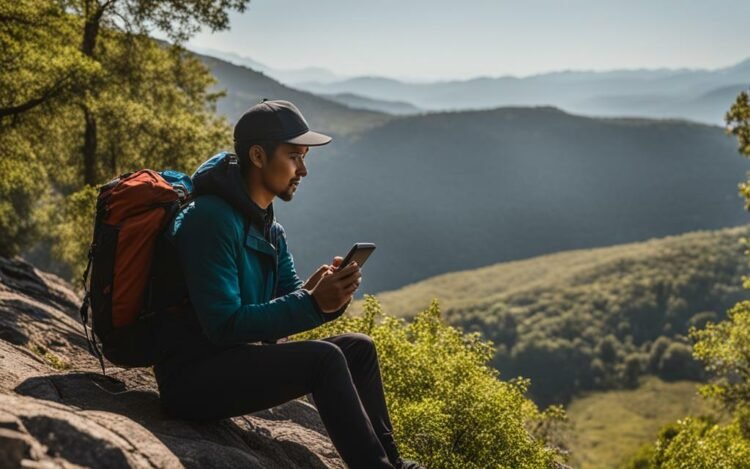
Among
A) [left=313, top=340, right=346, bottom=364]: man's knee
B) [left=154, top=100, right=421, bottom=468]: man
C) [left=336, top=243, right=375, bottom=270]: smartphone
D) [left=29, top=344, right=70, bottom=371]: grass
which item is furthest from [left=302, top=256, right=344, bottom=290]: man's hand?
[left=29, top=344, right=70, bottom=371]: grass

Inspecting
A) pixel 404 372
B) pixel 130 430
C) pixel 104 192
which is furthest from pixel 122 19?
pixel 130 430

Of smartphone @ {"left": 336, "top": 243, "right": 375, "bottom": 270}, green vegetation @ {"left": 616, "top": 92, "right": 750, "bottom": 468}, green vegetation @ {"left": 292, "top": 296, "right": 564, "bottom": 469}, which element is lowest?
green vegetation @ {"left": 616, "top": 92, "right": 750, "bottom": 468}

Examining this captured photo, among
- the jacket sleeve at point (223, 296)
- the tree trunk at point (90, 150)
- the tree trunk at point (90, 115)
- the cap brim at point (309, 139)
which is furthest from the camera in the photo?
the tree trunk at point (90, 150)

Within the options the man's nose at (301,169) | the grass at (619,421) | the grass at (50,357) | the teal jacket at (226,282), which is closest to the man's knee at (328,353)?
the teal jacket at (226,282)

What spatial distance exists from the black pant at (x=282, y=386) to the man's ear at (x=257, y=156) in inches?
67.4

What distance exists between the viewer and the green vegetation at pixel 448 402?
9.25 metres

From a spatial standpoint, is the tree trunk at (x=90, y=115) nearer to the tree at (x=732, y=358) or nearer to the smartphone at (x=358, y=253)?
the smartphone at (x=358, y=253)

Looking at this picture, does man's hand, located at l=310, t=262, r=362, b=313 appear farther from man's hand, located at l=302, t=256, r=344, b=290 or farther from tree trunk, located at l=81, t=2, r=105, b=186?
tree trunk, located at l=81, t=2, r=105, b=186

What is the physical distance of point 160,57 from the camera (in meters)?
29.9

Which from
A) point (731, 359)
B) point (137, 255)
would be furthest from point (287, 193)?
point (731, 359)

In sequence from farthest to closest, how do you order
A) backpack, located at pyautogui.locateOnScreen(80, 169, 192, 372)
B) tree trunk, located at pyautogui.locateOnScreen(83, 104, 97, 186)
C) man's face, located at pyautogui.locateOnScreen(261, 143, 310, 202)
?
tree trunk, located at pyautogui.locateOnScreen(83, 104, 97, 186) < man's face, located at pyautogui.locateOnScreen(261, 143, 310, 202) < backpack, located at pyautogui.locateOnScreen(80, 169, 192, 372)

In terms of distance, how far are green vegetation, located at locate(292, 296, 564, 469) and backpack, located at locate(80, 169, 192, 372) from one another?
4.87 metres

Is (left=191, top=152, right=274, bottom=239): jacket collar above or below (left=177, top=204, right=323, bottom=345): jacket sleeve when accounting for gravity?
above

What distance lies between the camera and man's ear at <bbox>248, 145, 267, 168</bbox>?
224 inches
